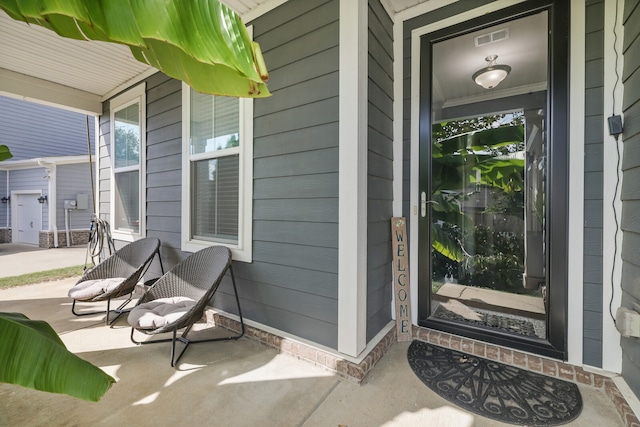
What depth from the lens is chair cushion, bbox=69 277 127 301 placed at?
9.13ft

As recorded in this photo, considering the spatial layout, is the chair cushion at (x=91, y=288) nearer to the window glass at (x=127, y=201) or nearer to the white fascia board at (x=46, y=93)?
the window glass at (x=127, y=201)

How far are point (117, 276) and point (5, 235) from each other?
10.4 m

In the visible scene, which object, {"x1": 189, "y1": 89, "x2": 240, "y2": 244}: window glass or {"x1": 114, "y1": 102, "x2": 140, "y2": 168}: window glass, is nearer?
{"x1": 189, "y1": 89, "x2": 240, "y2": 244}: window glass

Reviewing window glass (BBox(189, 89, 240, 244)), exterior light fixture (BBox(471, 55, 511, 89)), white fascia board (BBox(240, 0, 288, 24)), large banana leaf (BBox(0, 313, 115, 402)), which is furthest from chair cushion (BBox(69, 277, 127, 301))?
exterior light fixture (BBox(471, 55, 511, 89))

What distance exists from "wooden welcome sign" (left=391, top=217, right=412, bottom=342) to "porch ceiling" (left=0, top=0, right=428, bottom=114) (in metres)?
1.93

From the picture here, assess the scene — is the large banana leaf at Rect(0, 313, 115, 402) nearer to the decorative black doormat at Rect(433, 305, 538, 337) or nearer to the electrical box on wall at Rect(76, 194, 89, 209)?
the decorative black doormat at Rect(433, 305, 538, 337)

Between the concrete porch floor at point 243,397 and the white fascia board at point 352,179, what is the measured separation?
1.05 ft

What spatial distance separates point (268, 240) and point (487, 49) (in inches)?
100

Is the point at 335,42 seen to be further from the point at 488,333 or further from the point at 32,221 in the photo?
the point at 32,221

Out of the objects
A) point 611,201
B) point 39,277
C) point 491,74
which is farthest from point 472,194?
point 39,277

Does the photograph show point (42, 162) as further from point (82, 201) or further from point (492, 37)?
point (492, 37)

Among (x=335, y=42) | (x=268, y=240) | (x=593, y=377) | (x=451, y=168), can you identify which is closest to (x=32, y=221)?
(x=268, y=240)

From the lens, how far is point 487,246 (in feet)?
8.04

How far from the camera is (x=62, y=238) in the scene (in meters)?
8.89
